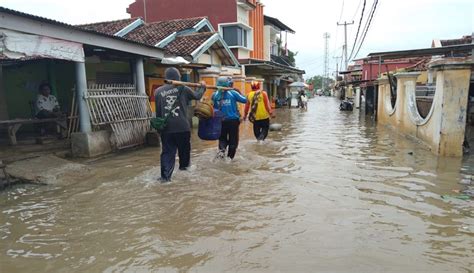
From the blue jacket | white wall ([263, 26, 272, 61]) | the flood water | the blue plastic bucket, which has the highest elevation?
white wall ([263, 26, 272, 61])

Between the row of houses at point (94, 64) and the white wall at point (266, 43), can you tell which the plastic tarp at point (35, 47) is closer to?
the row of houses at point (94, 64)

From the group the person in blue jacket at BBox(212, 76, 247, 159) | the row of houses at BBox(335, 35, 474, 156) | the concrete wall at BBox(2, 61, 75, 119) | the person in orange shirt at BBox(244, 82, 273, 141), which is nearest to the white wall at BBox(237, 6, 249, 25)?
the row of houses at BBox(335, 35, 474, 156)

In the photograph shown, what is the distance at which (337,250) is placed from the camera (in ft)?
11.3

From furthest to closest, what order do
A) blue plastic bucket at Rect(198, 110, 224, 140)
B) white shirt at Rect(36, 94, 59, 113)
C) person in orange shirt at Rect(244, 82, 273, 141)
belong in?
white shirt at Rect(36, 94, 59, 113), person in orange shirt at Rect(244, 82, 273, 141), blue plastic bucket at Rect(198, 110, 224, 140)

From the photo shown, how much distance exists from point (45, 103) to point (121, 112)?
2.34 metres

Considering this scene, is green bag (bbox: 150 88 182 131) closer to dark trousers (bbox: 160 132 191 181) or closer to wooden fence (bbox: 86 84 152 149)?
dark trousers (bbox: 160 132 191 181)

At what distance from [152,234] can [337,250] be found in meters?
1.86

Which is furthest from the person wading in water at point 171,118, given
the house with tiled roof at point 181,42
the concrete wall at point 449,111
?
the house with tiled roof at point 181,42

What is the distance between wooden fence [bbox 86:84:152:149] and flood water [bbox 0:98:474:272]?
1581 mm

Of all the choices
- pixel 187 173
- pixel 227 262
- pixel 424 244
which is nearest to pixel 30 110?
pixel 187 173

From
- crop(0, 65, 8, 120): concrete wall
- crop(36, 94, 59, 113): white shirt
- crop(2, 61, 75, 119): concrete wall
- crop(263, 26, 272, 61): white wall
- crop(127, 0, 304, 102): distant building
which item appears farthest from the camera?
crop(263, 26, 272, 61): white wall

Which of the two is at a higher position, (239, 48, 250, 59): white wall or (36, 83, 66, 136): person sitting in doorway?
(239, 48, 250, 59): white wall

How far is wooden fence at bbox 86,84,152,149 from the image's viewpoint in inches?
331

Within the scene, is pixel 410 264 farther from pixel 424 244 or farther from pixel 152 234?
pixel 152 234
